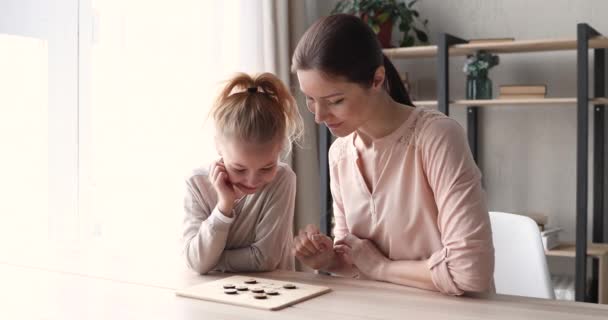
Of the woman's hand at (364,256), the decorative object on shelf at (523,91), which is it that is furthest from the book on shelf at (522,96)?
the woman's hand at (364,256)

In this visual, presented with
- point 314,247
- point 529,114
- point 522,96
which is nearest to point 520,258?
point 314,247

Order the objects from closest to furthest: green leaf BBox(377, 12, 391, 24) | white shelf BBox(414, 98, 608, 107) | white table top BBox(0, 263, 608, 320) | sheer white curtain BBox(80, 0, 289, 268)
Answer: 1. white table top BBox(0, 263, 608, 320)
2. sheer white curtain BBox(80, 0, 289, 268)
3. white shelf BBox(414, 98, 608, 107)
4. green leaf BBox(377, 12, 391, 24)

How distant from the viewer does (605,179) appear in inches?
128

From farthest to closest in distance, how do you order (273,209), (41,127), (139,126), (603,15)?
(603,15), (139,126), (41,127), (273,209)

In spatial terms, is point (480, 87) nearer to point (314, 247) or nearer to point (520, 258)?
point (520, 258)

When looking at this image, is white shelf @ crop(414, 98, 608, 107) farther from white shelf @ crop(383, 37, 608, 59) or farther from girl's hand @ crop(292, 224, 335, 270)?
girl's hand @ crop(292, 224, 335, 270)

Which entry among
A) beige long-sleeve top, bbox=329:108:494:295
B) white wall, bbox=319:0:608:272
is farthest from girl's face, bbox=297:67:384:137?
white wall, bbox=319:0:608:272

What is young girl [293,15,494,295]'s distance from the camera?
1.39 m

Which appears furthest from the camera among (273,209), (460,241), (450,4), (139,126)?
(450,4)

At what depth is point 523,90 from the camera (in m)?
3.14

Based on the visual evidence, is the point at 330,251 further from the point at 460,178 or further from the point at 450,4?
the point at 450,4

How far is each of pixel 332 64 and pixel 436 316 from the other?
0.54m

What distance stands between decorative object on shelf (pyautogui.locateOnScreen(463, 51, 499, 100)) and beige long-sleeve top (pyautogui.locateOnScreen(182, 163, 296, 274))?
174 cm

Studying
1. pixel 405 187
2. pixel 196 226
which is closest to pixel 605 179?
pixel 405 187
